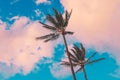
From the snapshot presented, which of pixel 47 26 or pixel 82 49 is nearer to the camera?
pixel 47 26

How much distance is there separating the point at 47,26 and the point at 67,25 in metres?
2.54

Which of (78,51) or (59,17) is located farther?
(78,51)

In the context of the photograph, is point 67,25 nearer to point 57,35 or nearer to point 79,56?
point 57,35

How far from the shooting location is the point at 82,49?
50375mm

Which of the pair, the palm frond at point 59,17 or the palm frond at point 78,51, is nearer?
the palm frond at point 59,17

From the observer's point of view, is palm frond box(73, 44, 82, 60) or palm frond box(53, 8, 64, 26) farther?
palm frond box(73, 44, 82, 60)

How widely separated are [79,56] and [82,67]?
6.07 feet

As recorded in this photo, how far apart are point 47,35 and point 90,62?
417 inches

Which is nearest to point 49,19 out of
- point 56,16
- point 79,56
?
point 56,16

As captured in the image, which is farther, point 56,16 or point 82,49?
point 82,49

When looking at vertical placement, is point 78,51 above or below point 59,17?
above

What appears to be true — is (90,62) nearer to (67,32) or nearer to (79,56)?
(79,56)

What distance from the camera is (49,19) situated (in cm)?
4253

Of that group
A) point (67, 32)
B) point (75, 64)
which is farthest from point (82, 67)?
point (67, 32)
